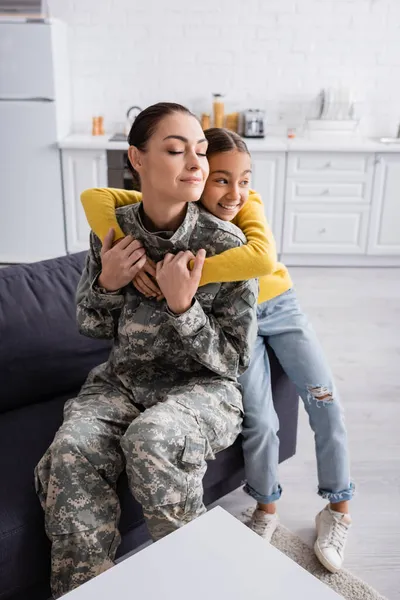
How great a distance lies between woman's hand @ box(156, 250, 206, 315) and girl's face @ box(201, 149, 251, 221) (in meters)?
0.18

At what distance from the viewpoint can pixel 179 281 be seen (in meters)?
1.28

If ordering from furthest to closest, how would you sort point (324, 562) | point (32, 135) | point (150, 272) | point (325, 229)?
point (325, 229) → point (32, 135) → point (324, 562) → point (150, 272)

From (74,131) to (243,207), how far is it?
309 centimetres

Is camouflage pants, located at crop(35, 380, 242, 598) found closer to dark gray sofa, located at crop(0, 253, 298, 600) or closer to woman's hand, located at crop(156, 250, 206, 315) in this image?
dark gray sofa, located at crop(0, 253, 298, 600)

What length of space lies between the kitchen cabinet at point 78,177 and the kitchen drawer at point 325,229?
1246 millimetres

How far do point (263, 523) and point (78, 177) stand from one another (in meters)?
2.81

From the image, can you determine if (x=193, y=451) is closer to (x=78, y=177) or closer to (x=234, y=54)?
(x=78, y=177)

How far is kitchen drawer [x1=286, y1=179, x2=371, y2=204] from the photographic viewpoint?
390 cm

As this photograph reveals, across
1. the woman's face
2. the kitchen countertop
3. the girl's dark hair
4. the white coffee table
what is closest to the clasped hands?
the woman's face

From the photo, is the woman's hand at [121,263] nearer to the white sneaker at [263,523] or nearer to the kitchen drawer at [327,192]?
the white sneaker at [263,523]

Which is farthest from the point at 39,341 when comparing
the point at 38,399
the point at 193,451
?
the point at 193,451

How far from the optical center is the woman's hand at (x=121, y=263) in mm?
1337

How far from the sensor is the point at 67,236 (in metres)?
4.02

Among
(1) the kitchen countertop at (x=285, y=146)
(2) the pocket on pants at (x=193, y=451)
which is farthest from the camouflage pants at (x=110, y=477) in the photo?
(1) the kitchen countertop at (x=285, y=146)
